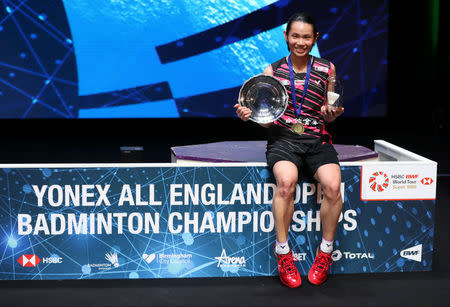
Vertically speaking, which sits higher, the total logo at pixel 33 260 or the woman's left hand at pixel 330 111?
the woman's left hand at pixel 330 111

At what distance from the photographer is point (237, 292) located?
2635 mm

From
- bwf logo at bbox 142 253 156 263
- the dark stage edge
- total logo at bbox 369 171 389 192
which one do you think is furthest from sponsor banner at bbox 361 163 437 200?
bwf logo at bbox 142 253 156 263

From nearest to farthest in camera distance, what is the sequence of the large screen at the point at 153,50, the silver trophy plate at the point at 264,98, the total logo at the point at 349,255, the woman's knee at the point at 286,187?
the woman's knee at the point at 286,187, the silver trophy plate at the point at 264,98, the total logo at the point at 349,255, the large screen at the point at 153,50

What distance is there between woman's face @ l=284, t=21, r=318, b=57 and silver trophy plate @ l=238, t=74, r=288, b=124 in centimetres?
21

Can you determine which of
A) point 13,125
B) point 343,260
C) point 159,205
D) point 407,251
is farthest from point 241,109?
point 13,125

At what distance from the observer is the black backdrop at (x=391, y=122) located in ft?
25.4

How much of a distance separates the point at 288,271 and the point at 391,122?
20.1 ft

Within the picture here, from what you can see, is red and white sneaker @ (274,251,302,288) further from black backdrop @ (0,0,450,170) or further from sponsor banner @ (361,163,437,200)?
black backdrop @ (0,0,450,170)

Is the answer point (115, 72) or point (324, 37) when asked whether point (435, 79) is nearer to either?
point (324, 37)

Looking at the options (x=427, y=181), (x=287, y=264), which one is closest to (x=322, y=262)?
(x=287, y=264)

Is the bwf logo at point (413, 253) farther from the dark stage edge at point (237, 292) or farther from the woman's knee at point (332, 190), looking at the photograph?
the woman's knee at point (332, 190)

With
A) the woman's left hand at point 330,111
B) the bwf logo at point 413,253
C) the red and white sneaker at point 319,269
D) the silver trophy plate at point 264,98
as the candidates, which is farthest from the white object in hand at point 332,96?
the bwf logo at point 413,253

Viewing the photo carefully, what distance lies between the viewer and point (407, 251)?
9.41 feet

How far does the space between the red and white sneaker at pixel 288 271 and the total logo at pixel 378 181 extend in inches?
19.4
